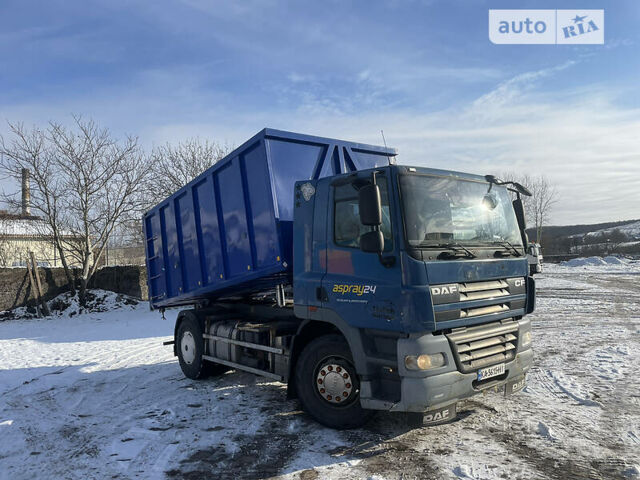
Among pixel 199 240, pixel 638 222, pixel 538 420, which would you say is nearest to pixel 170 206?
pixel 199 240

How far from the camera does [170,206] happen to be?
8.05 meters

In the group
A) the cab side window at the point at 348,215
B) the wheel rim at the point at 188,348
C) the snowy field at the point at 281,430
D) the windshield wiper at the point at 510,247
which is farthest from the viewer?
the wheel rim at the point at 188,348

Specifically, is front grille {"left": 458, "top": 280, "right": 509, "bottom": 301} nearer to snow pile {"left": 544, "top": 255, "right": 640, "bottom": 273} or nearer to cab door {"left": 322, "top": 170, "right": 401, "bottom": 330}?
cab door {"left": 322, "top": 170, "right": 401, "bottom": 330}

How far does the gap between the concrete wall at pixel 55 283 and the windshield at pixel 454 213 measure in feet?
55.8

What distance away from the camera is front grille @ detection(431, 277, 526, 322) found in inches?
164

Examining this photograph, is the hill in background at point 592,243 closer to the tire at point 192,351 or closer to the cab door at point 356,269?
the tire at point 192,351

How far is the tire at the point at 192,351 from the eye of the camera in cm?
722

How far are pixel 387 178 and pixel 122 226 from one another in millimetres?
18166

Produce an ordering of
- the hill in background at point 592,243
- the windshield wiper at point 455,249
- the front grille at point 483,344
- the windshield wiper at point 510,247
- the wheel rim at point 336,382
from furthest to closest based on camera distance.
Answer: the hill in background at point 592,243 < the windshield wiper at point 510,247 < the wheel rim at point 336,382 < the windshield wiper at point 455,249 < the front grille at point 483,344

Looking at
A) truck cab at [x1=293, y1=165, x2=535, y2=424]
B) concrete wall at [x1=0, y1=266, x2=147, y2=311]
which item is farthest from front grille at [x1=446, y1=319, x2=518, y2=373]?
concrete wall at [x1=0, y1=266, x2=147, y2=311]

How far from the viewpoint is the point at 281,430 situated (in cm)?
487

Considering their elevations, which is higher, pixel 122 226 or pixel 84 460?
pixel 122 226

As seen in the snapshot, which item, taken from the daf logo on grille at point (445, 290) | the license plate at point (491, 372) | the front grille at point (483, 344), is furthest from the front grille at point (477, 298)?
the license plate at point (491, 372)

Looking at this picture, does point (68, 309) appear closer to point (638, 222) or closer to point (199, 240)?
point (199, 240)
